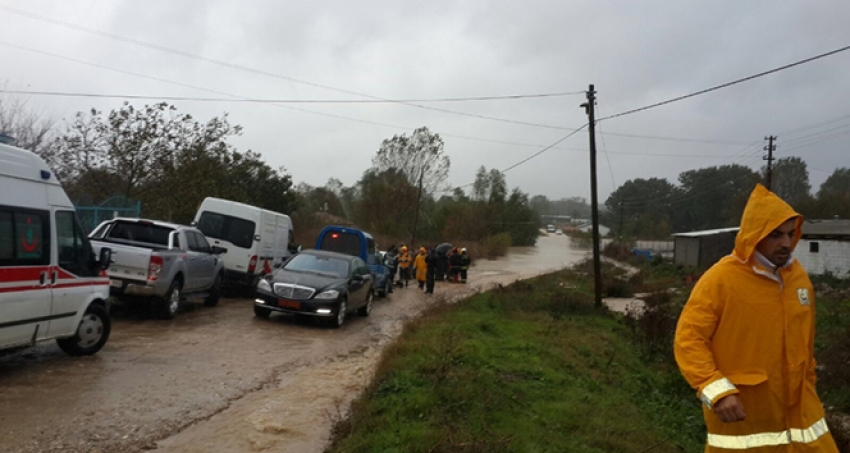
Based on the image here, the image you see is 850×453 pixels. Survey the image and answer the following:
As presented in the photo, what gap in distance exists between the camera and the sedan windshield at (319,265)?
14.9 meters

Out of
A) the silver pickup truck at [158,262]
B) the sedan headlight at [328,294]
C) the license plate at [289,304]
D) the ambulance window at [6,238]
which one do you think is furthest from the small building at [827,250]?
the ambulance window at [6,238]

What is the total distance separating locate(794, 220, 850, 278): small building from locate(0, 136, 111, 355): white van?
30940mm

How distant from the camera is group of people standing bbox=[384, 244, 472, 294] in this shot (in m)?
25.5

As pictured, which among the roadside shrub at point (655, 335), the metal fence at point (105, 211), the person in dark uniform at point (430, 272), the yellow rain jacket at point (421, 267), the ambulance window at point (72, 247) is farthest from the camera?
the yellow rain jacket at point (421, 267)

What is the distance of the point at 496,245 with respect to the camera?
230 feet

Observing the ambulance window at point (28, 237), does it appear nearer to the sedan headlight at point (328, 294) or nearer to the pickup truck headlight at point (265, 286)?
the pickup truck headlight at point (265, 286)

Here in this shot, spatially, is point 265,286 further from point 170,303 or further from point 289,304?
point 170,303

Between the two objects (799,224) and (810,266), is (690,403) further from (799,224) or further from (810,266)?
(810,266)

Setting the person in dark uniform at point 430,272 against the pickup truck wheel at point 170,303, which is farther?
the person in dark uniform at point 430,272

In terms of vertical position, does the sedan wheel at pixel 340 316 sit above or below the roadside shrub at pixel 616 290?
above

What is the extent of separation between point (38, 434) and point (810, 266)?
122 ft

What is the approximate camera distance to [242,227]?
18.0 meters

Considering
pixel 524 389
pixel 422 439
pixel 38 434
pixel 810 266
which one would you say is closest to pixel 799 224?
pixel 422 439

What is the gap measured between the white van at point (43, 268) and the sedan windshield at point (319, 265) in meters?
5.95
